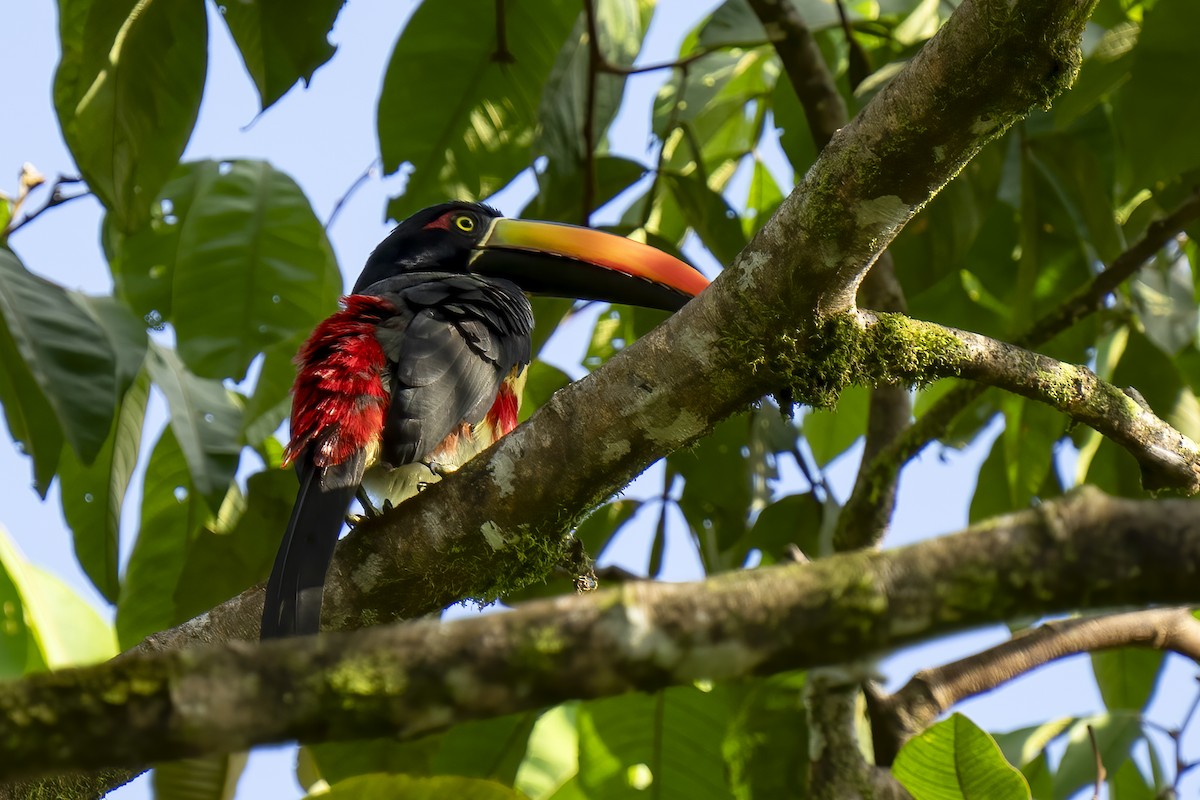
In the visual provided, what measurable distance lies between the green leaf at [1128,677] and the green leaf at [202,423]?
253 centimetres

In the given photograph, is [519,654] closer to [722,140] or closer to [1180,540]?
[1180,540]

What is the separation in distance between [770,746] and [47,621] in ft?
6.89

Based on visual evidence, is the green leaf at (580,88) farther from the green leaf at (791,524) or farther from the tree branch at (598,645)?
the tree branch at (598,645)

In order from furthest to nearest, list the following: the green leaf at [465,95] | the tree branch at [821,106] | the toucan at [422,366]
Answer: the green leaf at [465,95], the tree branch at [821,106], the toucan at [422,366]

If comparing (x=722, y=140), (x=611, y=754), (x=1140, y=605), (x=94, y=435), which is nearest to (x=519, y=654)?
(x=1140, y=605)

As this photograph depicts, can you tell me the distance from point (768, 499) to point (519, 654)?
9.24ft

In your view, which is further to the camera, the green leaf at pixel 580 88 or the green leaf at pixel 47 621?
the green leaf at pixel 580 88

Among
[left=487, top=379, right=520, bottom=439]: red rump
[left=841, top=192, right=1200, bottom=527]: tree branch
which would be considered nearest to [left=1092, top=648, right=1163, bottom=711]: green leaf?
[left=841, top=192, right=1200, bottom=527]: tree branch

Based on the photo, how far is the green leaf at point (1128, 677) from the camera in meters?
3.61

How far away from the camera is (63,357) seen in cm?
265

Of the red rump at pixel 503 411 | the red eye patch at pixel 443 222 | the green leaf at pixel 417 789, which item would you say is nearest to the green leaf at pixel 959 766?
the green leaf at pixel 417 789

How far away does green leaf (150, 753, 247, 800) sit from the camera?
9.71 ft

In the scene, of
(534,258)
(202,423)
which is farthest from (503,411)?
(202,423)

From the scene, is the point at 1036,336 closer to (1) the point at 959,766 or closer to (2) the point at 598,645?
(1) the point at 959,766
